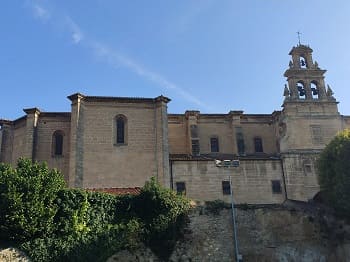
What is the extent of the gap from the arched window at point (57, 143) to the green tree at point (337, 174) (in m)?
18.8

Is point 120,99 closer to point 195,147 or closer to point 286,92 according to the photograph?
point 195,147

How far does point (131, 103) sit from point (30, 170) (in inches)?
558

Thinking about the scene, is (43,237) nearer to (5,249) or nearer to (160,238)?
(5,249)

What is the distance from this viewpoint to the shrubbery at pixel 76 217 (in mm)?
20641

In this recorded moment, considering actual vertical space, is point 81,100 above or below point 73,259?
above

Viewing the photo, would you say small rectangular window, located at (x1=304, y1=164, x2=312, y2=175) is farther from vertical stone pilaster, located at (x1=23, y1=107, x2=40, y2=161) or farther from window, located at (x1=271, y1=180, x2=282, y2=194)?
vertical stone pilaster, located at (x1=23, y1=107, x2=40, y2=161)

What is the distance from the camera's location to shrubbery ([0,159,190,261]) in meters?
20.6

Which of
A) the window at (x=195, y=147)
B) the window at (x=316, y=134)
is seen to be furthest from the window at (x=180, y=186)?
the window at (x=316, y=134)

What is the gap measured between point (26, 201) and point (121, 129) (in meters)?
14.4

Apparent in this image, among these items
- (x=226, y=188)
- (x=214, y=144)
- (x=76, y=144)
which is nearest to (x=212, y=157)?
(x=214, y=144)

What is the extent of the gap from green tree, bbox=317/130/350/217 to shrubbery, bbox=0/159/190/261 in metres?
8.92

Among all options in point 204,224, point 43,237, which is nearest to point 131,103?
point 204,224

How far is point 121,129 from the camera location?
3478 cm

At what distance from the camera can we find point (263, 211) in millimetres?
25703
